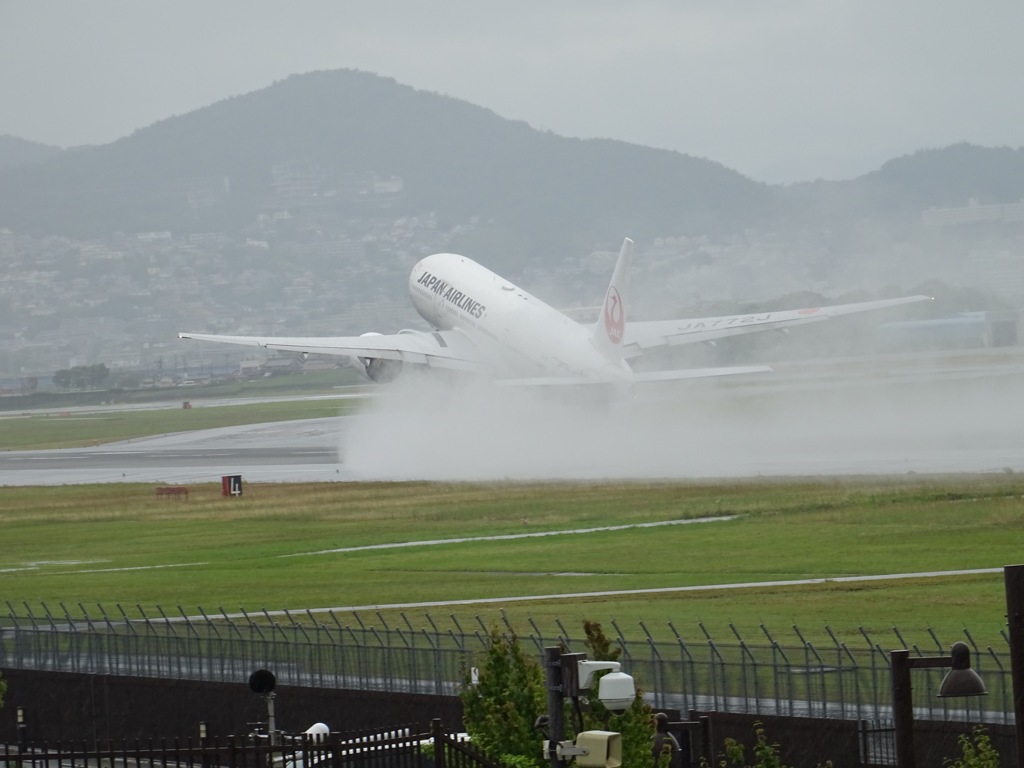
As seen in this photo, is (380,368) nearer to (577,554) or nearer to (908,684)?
(577,554)

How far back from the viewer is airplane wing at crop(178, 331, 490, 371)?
110 m

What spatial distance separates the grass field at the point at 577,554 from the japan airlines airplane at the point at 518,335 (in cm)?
1107

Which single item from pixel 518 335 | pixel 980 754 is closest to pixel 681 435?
pixel 518 335

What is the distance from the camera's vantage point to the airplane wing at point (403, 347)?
110 meters

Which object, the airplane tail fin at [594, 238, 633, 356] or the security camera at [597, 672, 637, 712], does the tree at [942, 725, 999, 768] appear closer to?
the security camera at [597, 672, 637, 712]

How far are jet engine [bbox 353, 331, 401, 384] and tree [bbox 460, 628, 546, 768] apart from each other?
290 ft

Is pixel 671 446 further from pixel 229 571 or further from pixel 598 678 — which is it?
pixel 598 678

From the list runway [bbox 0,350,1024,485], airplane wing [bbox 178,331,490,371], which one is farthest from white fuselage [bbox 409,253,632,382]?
runway [bbox 0,350,1024,485]

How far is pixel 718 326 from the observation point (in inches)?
4328

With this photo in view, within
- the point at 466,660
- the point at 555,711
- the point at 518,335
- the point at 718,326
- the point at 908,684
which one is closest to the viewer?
the point at 555,711

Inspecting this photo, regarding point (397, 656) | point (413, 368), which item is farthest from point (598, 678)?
point (413, 368)

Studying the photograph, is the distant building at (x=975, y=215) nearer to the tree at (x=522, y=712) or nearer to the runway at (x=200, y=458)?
the runway at (x=200, y=458)

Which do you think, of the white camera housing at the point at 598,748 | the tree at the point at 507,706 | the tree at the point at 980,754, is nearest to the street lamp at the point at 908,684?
the white camera housing at the point at 598,748

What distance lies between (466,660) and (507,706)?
12.6 m
